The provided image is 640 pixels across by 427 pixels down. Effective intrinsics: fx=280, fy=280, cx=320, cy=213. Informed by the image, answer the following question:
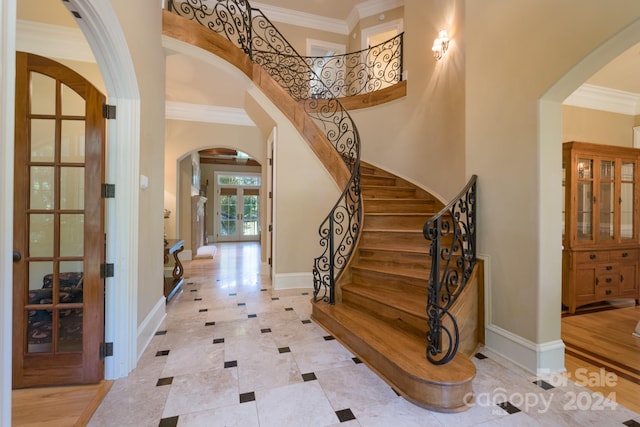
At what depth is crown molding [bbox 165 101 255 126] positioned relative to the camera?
19.9ft

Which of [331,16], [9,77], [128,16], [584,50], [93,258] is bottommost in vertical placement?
[93,258]

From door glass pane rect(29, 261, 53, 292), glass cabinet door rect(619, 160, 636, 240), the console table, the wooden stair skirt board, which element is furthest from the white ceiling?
the wooden stair skirt board

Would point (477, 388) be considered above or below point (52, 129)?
below

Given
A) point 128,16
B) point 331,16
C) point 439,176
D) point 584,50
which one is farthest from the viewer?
point 331,16

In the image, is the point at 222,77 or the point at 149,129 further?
the point at 222,77

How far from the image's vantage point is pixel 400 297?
8.90ft

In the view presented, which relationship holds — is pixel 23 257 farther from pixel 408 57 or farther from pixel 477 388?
pixel 408 57

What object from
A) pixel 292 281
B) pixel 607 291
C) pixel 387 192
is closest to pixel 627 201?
pixel 607 291

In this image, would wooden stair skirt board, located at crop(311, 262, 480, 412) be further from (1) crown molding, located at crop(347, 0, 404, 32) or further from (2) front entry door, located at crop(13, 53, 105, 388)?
(1) crown molding, located at crop(347, 0, 404, 32)

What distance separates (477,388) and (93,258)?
2.88m

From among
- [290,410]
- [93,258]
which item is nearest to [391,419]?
[290,410]

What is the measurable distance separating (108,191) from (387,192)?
141 inches

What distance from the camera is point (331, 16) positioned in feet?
22.6

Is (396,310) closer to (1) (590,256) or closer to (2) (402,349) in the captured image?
(2) (402,349)
